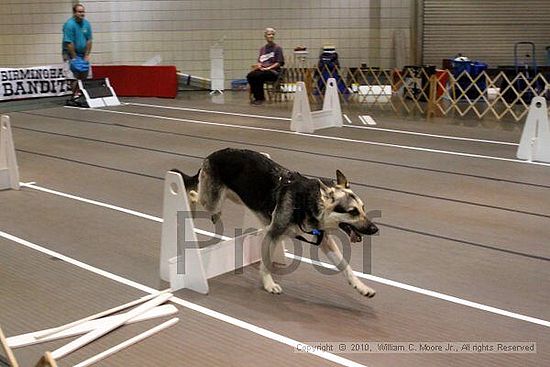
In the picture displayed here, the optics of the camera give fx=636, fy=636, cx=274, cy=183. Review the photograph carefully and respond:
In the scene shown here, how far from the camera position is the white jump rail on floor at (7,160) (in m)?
6.39

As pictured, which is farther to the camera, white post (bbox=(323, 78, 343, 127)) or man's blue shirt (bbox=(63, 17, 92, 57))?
man's blue shirt (bbox=(63, 17, 92, 57))

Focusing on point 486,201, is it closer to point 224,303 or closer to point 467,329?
point 467,329

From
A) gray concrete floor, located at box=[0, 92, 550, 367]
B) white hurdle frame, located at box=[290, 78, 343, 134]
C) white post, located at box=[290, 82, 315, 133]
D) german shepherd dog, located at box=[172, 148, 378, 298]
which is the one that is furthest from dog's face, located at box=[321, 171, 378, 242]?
white post, located at box=[290, 82, 315, 133]

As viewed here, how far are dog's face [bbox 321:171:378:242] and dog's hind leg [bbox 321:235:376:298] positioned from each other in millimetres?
256

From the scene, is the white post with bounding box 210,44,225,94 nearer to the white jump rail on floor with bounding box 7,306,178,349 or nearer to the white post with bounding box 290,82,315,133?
the white post with bounding box 290,82,315,133

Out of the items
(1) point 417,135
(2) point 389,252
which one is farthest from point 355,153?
(2) point 389,252

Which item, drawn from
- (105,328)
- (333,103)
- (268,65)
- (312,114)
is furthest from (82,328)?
(268,65)

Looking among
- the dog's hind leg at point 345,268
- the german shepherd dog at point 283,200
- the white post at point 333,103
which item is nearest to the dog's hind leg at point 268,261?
the german shepherd dog at point 283,200

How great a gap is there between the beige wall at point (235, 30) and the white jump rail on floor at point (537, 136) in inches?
322

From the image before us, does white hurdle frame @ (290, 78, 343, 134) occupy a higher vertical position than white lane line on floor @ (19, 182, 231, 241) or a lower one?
higher

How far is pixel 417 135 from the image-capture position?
31.4 ft

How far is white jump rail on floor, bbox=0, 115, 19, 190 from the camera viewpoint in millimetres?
6391

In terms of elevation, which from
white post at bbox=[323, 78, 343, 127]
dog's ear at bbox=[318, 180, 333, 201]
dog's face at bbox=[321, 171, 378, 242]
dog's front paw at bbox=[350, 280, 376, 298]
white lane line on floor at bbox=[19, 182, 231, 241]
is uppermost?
white post at bbox=[323, 78, 343, 127]

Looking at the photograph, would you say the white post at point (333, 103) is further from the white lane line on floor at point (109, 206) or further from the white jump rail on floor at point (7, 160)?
the white jump rail on floor at point (7, 160)
